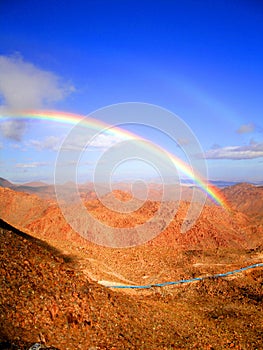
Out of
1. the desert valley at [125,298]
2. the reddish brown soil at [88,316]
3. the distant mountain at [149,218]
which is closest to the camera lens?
the reddish brown soil at [88,316]

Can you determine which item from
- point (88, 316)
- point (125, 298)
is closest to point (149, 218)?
point (125, 298)

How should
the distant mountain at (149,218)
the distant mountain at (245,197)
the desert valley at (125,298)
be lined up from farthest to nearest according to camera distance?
the distant mountain at (245,197) → the distant mountain at (149,218) → the desert valley at (125,298)

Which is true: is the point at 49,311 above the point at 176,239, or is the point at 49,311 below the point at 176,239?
above

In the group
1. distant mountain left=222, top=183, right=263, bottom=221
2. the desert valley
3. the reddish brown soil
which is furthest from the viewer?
distant mountain left=222, top=183, right=263, bottom=221

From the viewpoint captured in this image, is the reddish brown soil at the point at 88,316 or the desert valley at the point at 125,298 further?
the desert valley at the point at 125,298

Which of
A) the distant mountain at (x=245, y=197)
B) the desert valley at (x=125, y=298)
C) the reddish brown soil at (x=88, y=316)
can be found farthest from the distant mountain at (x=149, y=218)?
the distant mountain at (x=245, y=197)

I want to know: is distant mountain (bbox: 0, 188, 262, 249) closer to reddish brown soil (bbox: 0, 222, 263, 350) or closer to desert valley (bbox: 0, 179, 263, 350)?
desert valley (bbox: 0, 179, 263, 350)

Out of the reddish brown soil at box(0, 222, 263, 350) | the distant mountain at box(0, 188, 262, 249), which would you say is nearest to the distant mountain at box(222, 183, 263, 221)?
the distant mountain at box(0, 188, 262, 249)

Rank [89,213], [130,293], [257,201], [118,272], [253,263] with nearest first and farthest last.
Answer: [130,293] < [118,272] < [253,263] < [89,213] < [257,201]

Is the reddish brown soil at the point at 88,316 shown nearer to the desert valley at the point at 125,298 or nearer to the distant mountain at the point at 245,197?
the desert valley at the point at 125,298

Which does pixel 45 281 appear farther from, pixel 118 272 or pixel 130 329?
pixel 118 272

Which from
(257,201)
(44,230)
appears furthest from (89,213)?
(257,201)
